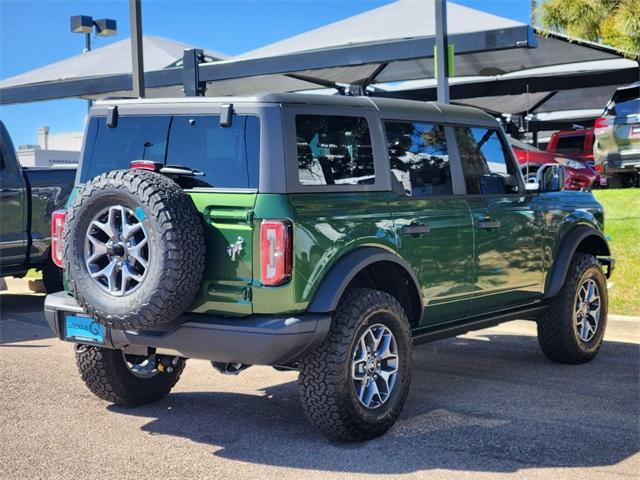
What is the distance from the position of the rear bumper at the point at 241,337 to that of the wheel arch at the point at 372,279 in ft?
0.37

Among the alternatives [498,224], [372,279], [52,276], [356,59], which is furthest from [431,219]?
[356,59]

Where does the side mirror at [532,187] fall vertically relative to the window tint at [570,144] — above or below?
below

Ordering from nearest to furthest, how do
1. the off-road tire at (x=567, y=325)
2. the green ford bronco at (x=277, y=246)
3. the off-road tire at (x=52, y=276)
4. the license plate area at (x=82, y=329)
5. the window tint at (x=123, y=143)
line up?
1. the green ford bronco at (x=277, y=246)
2. the license plate area at (x=82, y=329)
3. the window tint at (x=123, y=143)
4. the off-road tire at (x=567, y=325)
5. the off-road tire at (x=52, y=276)

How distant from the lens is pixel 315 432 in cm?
513

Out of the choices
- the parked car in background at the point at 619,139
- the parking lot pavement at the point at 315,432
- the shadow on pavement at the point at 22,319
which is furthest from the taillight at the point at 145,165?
the parked car in background at the point at 619,139

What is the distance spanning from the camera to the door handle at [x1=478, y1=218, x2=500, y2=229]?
5926mm

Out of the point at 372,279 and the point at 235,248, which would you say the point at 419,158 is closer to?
the point at 372,279

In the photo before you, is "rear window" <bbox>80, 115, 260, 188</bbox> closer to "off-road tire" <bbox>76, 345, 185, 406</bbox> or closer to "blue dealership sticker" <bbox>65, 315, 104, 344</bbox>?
"blue dealership sticker" <bbox>65, 315, 104, 344</bbox>

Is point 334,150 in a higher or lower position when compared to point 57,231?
higher

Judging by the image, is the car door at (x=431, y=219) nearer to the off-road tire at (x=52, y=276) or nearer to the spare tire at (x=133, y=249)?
the spare tire at (x=133, y=249)

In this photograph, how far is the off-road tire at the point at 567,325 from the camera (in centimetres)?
684

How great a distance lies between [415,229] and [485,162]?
126 centimetres

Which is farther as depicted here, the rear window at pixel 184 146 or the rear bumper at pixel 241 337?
the rear window at pixel 184 146

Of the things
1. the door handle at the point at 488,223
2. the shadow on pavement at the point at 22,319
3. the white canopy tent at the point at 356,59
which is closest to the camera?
the door handle at the point at 488,223
